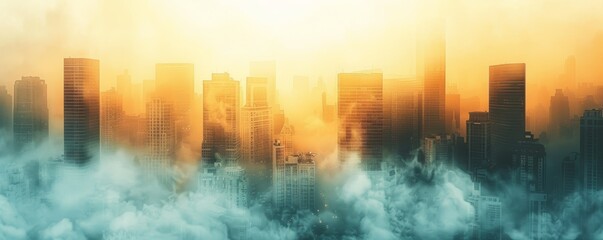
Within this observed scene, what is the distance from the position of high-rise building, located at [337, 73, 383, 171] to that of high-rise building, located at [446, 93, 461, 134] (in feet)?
1.67

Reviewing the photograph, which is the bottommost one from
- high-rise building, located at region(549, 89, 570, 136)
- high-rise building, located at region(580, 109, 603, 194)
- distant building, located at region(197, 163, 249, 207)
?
distant building, located at region(197, 163, 249, 207)

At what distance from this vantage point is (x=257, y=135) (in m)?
4.86

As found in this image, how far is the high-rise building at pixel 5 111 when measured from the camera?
503 centimetres

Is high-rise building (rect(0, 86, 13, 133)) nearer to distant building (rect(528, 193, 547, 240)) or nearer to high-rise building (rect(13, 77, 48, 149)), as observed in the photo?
high-rise building (rect(13, 77, 48, 149))

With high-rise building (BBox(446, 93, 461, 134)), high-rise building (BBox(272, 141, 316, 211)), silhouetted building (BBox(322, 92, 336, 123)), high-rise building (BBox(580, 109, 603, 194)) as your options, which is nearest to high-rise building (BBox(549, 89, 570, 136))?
high-rise building (BBox(580, 109, 603, 194))

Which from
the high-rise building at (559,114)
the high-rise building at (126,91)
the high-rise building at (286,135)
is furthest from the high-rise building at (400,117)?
the high-rise building at (126,91)

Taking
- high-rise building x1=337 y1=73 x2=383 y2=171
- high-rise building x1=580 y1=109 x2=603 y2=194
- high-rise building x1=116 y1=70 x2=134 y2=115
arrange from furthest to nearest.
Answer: high-rise building x1=116 y1=70 x2=134 y2=115
high-rise building x1=337 y1=73 x2=383 y2=171
high-rise building x1=580 y1=109 x2=603 y2=194

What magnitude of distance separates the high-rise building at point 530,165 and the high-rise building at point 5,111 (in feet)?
12.9

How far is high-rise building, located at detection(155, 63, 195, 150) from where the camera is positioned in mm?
4891

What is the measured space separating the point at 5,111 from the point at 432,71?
3360 mm

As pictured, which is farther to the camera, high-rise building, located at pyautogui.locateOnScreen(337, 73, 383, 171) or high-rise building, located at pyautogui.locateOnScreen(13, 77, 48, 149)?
high-rise building, located at pyautogui.locateOnScreen(13, 77, 48, 149)

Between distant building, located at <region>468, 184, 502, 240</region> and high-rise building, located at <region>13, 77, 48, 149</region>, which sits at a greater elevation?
high-rise building, located at <region>13, 77, 48, 149</region>

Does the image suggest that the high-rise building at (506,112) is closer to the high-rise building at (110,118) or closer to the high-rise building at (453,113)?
the high-rise building at (453,113)

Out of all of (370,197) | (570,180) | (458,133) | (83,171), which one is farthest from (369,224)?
(83,171)
